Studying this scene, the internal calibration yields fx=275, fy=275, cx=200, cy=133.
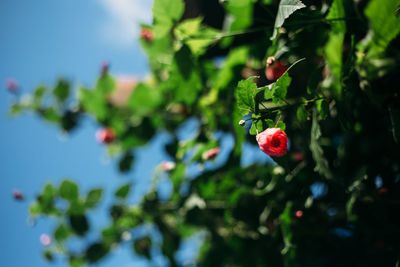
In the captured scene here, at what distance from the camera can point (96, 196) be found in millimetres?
1111

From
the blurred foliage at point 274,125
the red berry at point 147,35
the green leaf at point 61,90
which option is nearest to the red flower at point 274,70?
the blurred foliage at point 274,125

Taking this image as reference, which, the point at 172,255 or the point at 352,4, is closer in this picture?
the point at 352,4

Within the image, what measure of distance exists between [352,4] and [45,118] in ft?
4.69

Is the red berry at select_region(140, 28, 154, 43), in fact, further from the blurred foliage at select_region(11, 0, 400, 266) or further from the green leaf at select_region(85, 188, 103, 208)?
the green leaf at select_region(85, 188, 103, 208)

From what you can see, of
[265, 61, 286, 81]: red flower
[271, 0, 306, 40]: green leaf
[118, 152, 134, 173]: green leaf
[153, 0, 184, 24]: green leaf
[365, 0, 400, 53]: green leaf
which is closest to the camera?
[365, 0, 400, 53]: green leaf

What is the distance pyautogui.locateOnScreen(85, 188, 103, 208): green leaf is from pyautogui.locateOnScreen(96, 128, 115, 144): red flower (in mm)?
322

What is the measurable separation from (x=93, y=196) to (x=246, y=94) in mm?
894

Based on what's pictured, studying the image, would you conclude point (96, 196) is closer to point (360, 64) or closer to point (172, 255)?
point (172, 255)

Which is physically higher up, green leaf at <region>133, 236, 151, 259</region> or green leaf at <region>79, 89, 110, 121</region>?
green leaf at <region>79, 89, 110, 121</region>

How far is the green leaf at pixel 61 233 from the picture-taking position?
113 centimetres

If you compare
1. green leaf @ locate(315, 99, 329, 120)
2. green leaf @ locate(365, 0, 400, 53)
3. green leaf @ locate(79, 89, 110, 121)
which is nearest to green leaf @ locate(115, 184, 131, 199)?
green leaf @ locate(79, 89, 110, 121)

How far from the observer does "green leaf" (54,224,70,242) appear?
1.13 metres

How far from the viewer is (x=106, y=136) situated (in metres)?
1.36

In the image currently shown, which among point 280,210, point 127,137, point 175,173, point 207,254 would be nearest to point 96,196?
point 127,137
